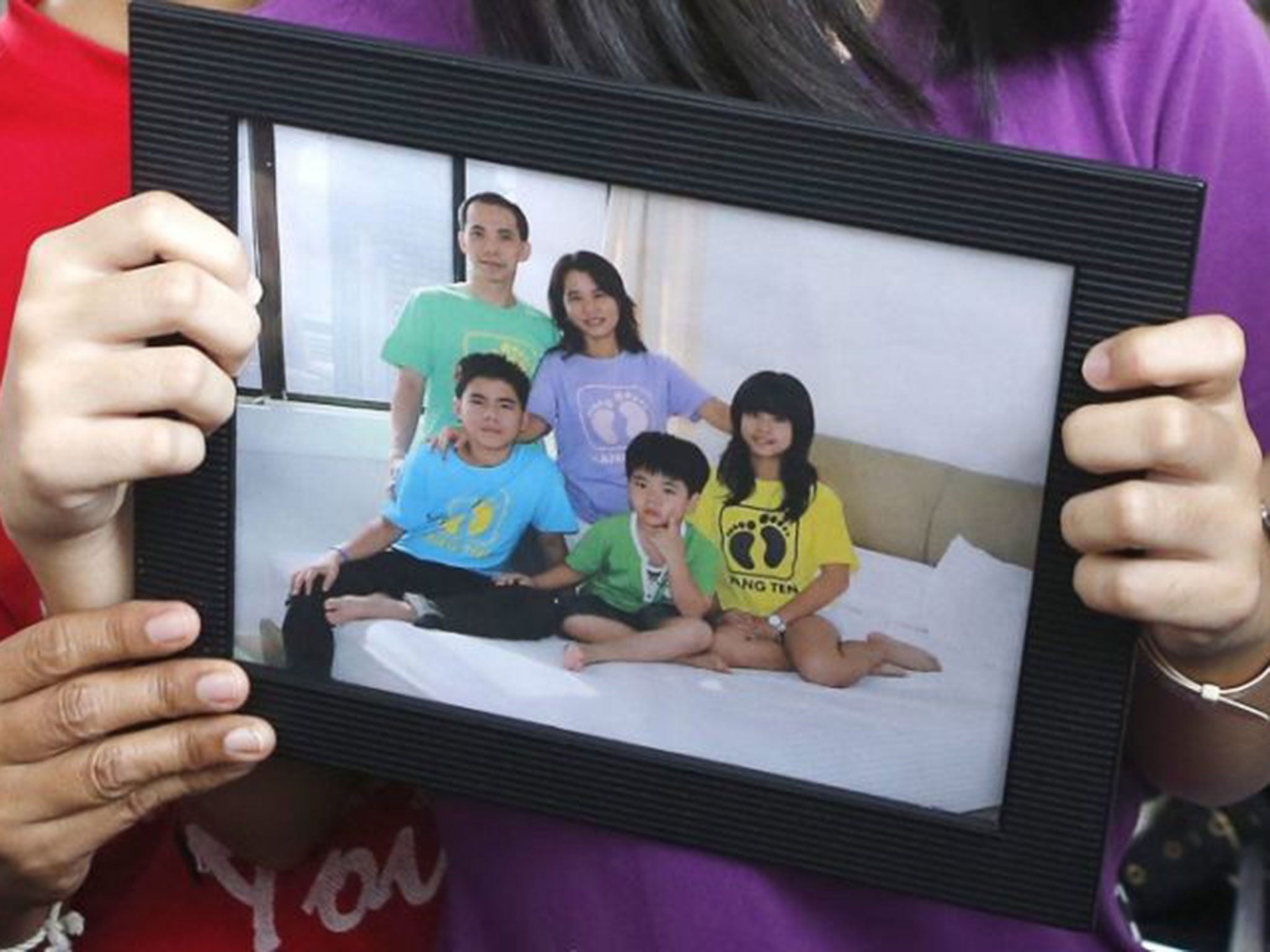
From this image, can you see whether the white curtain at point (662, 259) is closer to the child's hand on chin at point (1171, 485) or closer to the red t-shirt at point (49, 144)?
the child's hand on chin at point (1171, 485)

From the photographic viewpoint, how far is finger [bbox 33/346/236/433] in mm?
644

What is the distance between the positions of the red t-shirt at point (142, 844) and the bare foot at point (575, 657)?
0.25 metres

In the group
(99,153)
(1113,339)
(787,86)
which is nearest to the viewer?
(1113,339)

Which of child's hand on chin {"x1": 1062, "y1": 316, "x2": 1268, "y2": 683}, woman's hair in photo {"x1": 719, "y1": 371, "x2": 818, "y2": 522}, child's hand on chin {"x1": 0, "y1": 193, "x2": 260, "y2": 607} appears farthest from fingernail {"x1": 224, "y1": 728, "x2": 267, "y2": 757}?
Answer: child's hand on chin {"x1": 1062, "y1": 316, "x2": 1268, "y2": 683}

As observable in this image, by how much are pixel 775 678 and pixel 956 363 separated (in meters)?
0.13

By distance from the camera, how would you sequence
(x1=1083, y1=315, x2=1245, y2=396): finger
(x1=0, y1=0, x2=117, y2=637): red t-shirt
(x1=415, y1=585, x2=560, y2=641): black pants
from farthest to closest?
1. (x1=0, y1=0, x2=117, y2=637): red t-shirt
2. (x1=415, y1=585, x2=560, y2=641): black pants
3. (x1=1083, y1=315, x2=1245, y2=396): finger

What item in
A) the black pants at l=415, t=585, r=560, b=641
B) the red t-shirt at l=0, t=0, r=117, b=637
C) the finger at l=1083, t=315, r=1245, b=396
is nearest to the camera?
the finger at l=1083, t=315, r=1245, b=396

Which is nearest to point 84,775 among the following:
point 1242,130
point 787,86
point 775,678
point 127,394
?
point 127,394

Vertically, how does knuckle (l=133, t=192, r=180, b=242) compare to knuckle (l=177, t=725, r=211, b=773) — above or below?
Answer: above

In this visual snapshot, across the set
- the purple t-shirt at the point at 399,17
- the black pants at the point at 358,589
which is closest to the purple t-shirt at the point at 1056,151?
the purple t-shirt at the point at 399,17

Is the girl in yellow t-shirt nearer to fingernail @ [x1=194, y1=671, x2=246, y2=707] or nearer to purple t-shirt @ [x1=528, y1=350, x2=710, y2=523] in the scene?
purple t-shirt @ [x1=528, y1=350, x2=710, y2=523]

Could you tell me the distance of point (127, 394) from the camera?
0.65 m

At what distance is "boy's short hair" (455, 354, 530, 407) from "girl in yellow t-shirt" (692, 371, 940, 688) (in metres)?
0.07

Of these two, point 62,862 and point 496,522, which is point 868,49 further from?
point 62,862
